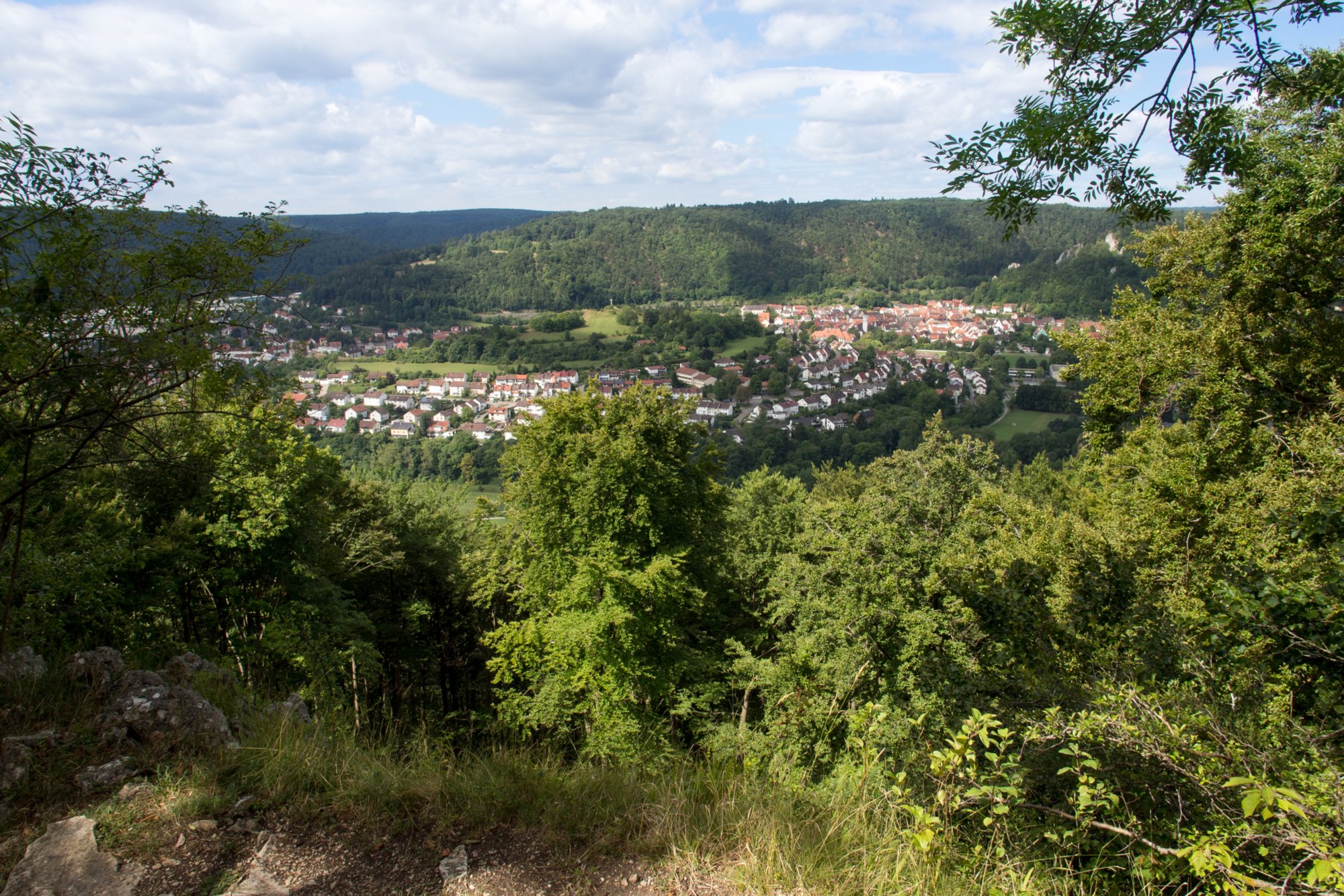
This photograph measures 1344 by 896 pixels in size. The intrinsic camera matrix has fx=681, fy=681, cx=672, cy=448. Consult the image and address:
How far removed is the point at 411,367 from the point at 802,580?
81987mm

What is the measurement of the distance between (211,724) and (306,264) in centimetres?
13509

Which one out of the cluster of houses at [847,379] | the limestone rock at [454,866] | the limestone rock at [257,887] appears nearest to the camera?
the limestone rock at [257,887]

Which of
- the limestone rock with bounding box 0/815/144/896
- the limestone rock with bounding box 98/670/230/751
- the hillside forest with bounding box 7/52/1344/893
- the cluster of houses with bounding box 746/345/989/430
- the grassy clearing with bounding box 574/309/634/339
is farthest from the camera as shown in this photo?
the grassy clearing with bounding box 574/309/634/339

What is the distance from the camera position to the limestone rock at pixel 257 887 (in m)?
2.74

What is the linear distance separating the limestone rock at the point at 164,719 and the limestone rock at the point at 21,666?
1.93ft

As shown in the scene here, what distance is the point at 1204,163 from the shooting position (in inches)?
138

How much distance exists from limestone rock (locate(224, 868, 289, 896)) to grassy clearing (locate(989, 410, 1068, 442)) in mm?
54465

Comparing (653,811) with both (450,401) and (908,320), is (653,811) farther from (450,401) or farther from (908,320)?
(908,320)

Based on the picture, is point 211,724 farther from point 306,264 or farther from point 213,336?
point 306,264

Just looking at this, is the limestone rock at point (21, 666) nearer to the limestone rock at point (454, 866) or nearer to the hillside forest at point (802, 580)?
the hillside forest at point (802, 580)

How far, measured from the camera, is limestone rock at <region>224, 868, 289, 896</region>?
2.74 metres

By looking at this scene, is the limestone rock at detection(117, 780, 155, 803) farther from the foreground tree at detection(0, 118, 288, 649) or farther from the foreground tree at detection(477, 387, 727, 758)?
the foreground tree at detection(477, 387, 727, 758)

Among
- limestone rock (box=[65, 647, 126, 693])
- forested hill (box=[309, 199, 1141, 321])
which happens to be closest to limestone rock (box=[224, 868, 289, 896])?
limestone rock (box=[65, 647, 126, 693])

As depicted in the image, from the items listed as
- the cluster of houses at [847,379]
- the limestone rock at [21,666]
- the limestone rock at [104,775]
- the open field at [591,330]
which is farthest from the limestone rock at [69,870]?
the open field at [591,330]
